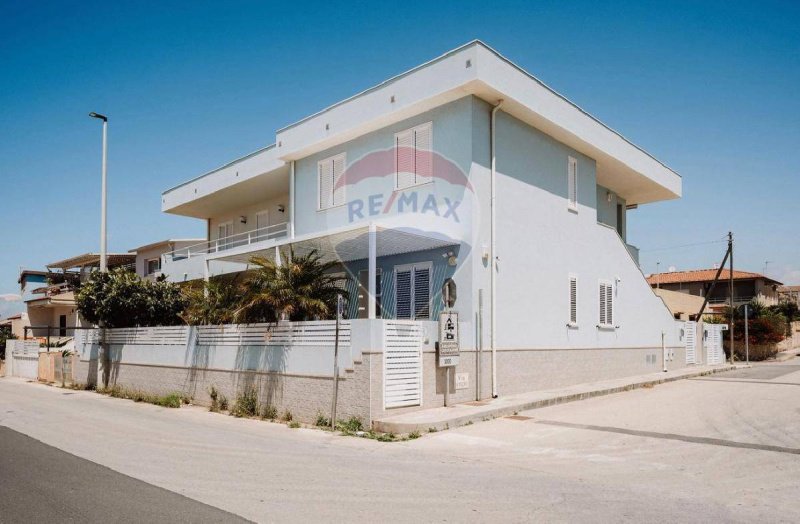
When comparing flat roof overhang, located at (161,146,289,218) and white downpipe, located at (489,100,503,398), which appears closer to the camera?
white downpipe, located at (489,100,503,398)

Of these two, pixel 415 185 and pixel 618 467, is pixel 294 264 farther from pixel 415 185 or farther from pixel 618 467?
pixel 618 467

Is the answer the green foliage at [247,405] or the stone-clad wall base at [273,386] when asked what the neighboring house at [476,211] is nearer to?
the stone-clad wall base at [273,386]

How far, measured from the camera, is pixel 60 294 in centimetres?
4294

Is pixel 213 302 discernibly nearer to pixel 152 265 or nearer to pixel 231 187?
pixel 231 187

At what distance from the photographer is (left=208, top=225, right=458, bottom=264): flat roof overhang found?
14.6 meters

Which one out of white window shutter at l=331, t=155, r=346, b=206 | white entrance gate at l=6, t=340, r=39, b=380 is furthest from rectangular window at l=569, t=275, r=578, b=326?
white entrance gate at l=6, t=340, r=39, b=380

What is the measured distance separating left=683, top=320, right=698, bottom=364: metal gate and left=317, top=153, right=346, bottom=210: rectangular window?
1781 centimetres

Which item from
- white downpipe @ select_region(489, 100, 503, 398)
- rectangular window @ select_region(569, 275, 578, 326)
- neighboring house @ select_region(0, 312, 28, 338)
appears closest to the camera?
white downpipe @ select_region(489, 100, 503, 398)

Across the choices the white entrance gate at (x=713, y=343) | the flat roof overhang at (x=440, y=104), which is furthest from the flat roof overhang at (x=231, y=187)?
the white entrance gate at (x=713, y=343)

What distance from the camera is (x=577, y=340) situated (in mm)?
19250

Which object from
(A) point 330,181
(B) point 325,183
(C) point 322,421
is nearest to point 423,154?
(A) point 330,181

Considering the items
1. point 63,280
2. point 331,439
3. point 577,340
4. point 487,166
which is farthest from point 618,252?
point 63,280

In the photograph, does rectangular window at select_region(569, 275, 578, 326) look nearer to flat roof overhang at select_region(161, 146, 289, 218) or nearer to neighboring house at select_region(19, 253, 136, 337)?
flat roof overhang at select_region(161, 146, 289, 218)

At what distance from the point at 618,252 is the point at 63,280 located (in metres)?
43.1
